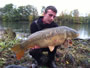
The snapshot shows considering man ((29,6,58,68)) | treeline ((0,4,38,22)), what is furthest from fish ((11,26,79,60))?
treeline ((0,4,38,22))

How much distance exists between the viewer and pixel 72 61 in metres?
2.14

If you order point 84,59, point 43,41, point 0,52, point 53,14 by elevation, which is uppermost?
point 53,14

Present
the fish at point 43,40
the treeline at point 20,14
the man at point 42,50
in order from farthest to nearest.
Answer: the treeline at point 20,14 → the man at point 42,50 → the fish at point 43,40

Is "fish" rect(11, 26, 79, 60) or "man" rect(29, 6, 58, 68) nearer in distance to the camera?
"fish" rect(11, 26, 79, 60)

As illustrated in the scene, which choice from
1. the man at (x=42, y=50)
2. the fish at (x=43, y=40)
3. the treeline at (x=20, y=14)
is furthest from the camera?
the treeline at (x=20, y=14)

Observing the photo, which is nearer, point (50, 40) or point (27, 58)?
point (50, 40)

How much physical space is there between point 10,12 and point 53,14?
4123cm

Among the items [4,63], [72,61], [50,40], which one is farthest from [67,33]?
[4,63]

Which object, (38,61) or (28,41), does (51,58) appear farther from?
→ (28,41)

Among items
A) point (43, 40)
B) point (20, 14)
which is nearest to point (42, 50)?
point (43, 40)

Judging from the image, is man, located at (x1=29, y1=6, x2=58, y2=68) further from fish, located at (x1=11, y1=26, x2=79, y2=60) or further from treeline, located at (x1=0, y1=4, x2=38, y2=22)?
treeline, located at (x1=0, y1=4, x2=38, y2=22)

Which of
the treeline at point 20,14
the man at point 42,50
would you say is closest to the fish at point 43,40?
the man at point 42,50

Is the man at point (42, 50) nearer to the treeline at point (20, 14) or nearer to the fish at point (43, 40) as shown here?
the fish at point (43, 40)

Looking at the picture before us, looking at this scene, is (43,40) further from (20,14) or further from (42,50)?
(20,14)
